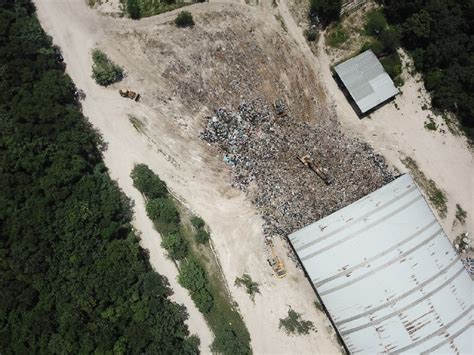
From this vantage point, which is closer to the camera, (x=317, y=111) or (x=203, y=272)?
(x=203, y=272)

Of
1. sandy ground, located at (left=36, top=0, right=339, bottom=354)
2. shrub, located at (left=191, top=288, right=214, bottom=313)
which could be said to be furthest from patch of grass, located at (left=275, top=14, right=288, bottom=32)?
shrub, located at (left=191, top=288, right=214, bottom=313)

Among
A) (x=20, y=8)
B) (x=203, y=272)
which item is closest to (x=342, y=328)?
(x=203, y=272)

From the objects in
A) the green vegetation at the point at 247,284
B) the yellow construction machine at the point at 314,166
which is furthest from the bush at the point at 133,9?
the green vegetation at the point at 247,284

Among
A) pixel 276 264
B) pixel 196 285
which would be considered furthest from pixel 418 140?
pixel 196 285

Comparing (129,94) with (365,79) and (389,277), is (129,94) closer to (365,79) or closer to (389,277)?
(365,79)

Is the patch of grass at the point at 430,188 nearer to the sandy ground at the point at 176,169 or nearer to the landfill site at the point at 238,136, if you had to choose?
the landfill site at the point at 238,136

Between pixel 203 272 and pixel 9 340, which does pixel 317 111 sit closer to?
pixel 203 272

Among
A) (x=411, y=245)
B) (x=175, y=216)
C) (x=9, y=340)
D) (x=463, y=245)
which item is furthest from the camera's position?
(x=463, y=245)
